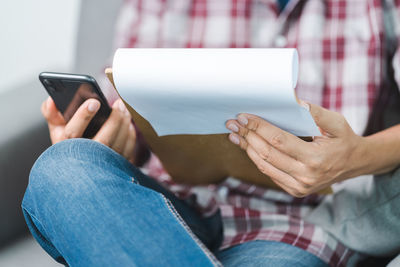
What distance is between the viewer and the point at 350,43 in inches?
32.0

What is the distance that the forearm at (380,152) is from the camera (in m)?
0.59

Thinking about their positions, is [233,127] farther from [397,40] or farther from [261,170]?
[397,40]

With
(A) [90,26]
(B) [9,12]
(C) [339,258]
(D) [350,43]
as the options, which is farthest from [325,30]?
(B) [9,12]

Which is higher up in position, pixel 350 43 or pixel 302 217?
pixel 350 43

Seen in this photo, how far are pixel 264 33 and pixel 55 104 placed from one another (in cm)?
43

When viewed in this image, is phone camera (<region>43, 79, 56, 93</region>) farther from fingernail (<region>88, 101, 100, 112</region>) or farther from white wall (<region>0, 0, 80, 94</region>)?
white wall (<region>0, 0, 80, 94</region>)

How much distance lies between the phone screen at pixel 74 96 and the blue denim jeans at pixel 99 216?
3.2 inches

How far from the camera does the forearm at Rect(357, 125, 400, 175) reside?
593mm

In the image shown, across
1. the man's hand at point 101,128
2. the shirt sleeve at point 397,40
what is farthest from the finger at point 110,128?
the shirt sleeve at point 397,40

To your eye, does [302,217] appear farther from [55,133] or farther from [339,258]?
[55,133]

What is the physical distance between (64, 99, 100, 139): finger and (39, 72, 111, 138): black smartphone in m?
0.01

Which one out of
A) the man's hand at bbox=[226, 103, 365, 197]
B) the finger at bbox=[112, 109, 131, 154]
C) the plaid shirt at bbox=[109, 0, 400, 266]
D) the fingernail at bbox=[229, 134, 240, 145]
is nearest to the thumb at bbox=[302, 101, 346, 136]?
the man's hand at bbox=[226, 103, 365, 197]

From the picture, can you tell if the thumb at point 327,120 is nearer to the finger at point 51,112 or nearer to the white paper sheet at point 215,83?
the white paper sheet at point 215,83

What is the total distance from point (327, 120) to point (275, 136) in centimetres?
6
